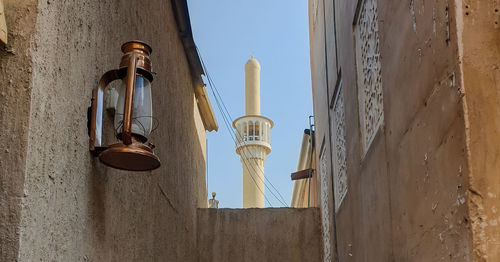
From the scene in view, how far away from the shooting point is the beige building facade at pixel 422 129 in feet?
7.68

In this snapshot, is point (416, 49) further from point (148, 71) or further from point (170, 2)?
point (170, 2)

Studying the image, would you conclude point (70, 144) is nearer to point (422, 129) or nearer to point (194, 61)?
point (422, 129)

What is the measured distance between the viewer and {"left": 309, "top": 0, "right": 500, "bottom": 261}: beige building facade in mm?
2342

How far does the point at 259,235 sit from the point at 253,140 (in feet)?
51.8

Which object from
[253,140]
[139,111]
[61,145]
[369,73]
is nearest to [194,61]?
[369,73]

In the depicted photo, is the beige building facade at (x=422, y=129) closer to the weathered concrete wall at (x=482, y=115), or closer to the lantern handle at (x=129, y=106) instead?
the weathered concrete wall at (x=482, y=115)

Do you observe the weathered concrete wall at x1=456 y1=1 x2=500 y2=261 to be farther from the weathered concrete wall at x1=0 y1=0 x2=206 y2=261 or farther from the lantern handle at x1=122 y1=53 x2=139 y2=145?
the weathered concrete wall at x1=0 y1=0 x2=206 y2=261

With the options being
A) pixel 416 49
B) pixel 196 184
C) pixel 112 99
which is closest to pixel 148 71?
pixel 112 99

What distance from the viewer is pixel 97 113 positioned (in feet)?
10.2

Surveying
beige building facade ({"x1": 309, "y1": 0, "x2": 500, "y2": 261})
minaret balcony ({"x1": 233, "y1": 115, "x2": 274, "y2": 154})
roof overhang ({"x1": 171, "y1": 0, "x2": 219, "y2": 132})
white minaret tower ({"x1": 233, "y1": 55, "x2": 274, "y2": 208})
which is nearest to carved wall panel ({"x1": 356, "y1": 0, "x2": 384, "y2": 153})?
beige building facade ({"x1": 309, "y1": 0, "x2": 500, "y2": 261})

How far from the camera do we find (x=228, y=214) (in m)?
8.73

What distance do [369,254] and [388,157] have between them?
1090 millimetres

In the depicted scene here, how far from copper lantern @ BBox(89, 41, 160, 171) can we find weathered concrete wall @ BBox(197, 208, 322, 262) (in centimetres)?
556

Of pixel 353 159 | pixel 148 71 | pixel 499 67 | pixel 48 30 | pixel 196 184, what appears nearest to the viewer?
pixel 499 67
